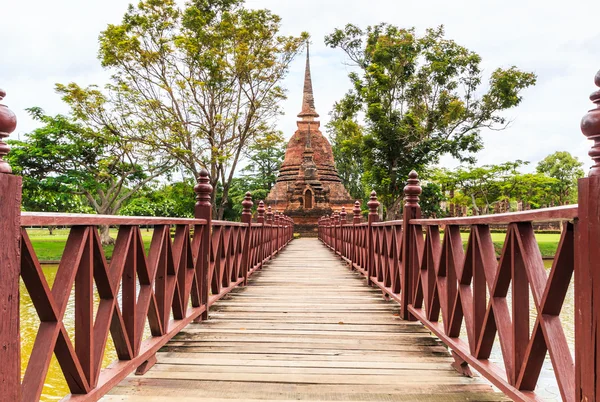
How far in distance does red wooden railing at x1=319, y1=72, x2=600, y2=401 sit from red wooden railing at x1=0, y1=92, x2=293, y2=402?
1.57 m

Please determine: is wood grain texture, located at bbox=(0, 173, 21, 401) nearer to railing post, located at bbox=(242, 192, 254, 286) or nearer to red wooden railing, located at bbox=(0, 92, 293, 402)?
red wooden railing, located at bbox=(0, 92, 293, 402)

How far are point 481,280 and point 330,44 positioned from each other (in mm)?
18601

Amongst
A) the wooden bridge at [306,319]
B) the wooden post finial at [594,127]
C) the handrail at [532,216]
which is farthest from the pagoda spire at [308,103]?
the wooden post finial at [594,127]

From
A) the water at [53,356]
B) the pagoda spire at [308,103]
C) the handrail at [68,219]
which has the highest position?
the pagoda spire at [308,103]

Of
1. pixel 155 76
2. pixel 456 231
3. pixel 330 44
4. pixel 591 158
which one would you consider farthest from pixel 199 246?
pixel 330 44

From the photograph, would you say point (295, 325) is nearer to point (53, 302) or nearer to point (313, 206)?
point (53, 302)

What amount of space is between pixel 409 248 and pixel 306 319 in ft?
3.44

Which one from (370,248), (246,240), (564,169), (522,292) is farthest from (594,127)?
(564,169)

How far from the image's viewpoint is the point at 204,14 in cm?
1529

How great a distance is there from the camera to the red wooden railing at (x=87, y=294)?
1296mm

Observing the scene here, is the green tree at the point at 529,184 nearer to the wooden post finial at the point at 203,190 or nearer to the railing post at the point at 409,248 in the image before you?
the railing post at the point at 409,248

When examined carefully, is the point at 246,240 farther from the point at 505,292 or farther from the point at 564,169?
the point at 564,169

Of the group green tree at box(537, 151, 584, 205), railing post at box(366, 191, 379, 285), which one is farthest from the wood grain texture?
green tree at box(537, 151, 584, 205)

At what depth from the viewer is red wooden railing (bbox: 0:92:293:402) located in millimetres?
1296
